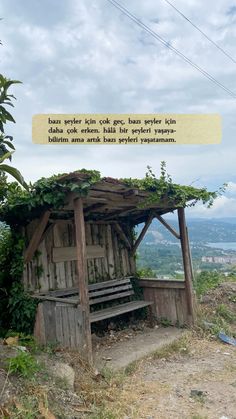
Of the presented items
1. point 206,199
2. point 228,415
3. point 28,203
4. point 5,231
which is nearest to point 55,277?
point 5,231

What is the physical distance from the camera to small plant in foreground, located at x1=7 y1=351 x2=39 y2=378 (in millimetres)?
3891

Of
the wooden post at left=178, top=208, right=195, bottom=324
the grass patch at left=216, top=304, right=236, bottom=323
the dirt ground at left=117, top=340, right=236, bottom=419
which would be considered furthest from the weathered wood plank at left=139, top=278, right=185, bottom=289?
the dirt ground at left=117, top=340, right=236, bottom=419

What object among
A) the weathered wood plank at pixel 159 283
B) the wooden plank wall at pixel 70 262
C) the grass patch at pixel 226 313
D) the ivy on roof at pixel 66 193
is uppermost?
the ivy on roof at pixel 66 193

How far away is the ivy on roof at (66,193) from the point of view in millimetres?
5055

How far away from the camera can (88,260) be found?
763 cm

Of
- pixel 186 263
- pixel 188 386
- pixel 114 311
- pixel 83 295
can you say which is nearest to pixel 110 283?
pixel 114 311

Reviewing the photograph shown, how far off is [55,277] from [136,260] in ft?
8.01

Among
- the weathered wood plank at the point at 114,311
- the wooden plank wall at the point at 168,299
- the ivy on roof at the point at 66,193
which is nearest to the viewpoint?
the ivy on roof at the point at 66,193

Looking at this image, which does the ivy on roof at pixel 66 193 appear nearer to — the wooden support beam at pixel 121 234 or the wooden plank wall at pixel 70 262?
the wooden plank wall at pixel 70 262

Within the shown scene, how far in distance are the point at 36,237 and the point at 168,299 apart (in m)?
3.19

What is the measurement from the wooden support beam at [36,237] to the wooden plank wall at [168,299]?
2.92m

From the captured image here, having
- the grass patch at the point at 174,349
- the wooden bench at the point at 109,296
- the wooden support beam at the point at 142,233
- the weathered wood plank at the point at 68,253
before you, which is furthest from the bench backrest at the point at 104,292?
the grass patch at the point at 174,349

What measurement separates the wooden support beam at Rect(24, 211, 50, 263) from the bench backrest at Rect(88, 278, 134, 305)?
140 cm

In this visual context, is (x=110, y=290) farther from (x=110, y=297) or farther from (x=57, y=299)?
(x=57, y=299)
